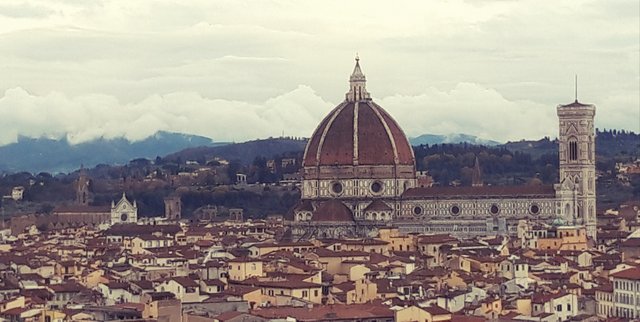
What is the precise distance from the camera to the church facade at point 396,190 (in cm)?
10100

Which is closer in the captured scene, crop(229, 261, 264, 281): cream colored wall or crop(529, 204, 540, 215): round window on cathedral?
crop(229, 261, 264, 281): cream colored wall

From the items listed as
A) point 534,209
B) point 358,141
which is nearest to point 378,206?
point 358,141

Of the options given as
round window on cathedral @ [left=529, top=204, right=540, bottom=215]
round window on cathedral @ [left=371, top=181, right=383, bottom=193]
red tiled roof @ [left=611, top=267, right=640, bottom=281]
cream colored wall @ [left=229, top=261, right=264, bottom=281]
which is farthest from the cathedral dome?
red tiled roof @ [left=611, top=267, right=640, bottom=281]

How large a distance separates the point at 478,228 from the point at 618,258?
86.2ft

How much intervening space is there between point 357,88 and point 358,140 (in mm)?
4809

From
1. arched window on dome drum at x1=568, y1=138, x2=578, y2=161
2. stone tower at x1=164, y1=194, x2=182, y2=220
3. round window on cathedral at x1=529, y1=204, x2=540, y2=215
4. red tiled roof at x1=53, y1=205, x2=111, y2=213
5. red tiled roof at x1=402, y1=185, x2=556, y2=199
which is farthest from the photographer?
stone tower at x1=164, y1=194, x2=182, y2=220

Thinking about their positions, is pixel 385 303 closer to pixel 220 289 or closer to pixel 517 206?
pixel 220 289

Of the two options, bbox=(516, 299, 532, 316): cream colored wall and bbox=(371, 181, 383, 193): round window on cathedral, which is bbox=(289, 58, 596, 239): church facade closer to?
bbox=(371, 181, 383, 193): round window on cathedral

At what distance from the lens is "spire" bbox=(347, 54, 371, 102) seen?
11071 centimetres

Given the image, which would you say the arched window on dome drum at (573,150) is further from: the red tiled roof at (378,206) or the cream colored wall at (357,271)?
A: the cream colored wall at (357,271)

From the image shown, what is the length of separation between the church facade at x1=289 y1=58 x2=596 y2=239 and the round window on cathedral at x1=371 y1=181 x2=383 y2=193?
5 centimetres

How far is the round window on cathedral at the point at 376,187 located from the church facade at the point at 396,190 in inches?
2.1

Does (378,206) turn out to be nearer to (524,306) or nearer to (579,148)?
(579,148)

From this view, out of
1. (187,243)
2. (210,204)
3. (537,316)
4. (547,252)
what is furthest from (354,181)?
(537,316)
